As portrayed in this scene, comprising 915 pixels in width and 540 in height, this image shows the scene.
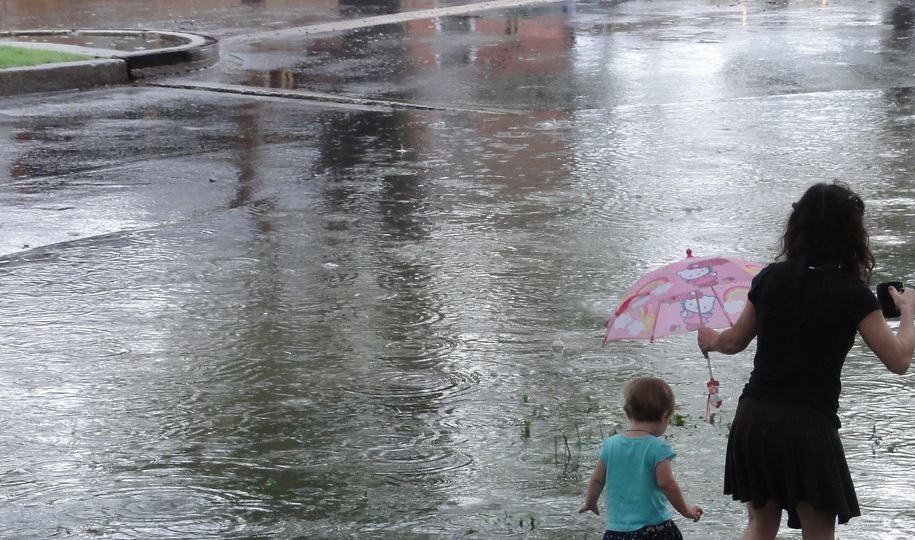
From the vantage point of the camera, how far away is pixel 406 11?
27.5 metres

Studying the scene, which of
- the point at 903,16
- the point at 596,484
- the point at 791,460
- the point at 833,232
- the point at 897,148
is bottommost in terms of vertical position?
the point at 897,148

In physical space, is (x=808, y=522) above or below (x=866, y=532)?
above

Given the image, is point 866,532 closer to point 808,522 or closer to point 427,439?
point 808,522

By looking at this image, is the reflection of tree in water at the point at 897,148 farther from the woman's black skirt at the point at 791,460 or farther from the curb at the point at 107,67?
the curb at the point at 107,67

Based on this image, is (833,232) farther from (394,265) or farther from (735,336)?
(394,265)

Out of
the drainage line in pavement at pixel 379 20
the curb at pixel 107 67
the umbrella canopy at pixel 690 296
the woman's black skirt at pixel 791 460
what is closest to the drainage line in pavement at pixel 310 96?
the curb at pixel 107 67

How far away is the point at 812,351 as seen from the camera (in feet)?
12.7

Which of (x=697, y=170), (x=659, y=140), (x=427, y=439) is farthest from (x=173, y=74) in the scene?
(x=427, y=439)

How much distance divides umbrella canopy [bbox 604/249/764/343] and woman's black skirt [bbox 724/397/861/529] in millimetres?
461

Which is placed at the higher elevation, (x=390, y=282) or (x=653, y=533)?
(x=653, y=533)

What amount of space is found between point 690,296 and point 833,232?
0.63m

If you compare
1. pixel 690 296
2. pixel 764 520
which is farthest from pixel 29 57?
pixel 764 520

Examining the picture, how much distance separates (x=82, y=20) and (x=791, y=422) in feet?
78.1

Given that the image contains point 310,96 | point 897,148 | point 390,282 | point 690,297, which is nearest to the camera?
point 690,297
